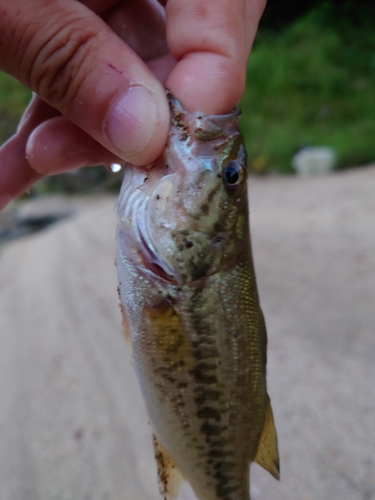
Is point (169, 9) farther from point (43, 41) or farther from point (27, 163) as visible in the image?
point (27, 163)

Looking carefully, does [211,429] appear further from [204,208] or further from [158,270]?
[204,208]

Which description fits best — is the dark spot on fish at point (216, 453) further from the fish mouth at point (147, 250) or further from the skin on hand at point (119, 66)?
the skin on hand at point (119, 66)

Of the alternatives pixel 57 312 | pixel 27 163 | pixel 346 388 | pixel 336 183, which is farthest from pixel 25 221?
pixel 346 388

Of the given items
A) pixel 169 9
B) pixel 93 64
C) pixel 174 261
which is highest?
pixel 169 9

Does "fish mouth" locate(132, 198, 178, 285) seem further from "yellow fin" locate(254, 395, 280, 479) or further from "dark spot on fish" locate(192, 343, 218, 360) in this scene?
"yellow fin" locate(254, 395, 280, 479)

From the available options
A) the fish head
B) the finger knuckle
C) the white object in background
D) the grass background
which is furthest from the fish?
the grass background
